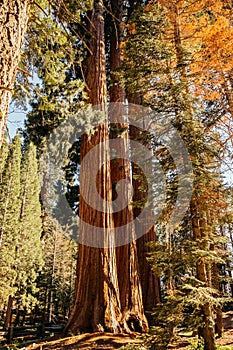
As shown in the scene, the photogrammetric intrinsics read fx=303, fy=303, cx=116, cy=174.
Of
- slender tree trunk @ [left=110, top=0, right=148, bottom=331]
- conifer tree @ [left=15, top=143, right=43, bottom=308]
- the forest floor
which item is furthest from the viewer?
conifer tree @ [left=15, top=143, right=43, bottom=308]

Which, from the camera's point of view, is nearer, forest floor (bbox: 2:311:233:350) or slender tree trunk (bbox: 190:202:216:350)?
slender tree trunk (bbox: 190:202:216:350)

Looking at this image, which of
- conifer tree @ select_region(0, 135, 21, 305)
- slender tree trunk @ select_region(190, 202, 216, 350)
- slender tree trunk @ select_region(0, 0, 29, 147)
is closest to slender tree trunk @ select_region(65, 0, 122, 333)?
slender tree trunk @ select_region(190, 202, 216, 350)

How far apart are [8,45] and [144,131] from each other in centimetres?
434

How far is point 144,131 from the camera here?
234 inches

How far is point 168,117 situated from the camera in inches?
222

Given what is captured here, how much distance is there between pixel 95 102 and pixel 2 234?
515 inches

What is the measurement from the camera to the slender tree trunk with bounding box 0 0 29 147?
1.71m

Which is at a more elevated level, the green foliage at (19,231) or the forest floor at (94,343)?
the green foliage at (19,231)

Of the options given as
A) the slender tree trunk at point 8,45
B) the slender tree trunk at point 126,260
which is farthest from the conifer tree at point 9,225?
the slender tree trunk at point 8,45

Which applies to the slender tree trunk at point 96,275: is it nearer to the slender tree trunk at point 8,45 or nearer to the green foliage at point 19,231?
the slender tree trunk at point 8,45

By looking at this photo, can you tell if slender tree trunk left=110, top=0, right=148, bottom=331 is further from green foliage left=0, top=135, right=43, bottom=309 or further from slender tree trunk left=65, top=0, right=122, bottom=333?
green foliage left=0, top=135, right=43, bottom=309

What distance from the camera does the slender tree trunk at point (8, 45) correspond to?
171 cm

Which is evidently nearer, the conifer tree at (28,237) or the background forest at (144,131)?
the background forest at (144,131)

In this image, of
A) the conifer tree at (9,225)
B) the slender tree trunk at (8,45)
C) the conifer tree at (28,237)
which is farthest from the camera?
the conifer tree at (28,237)
